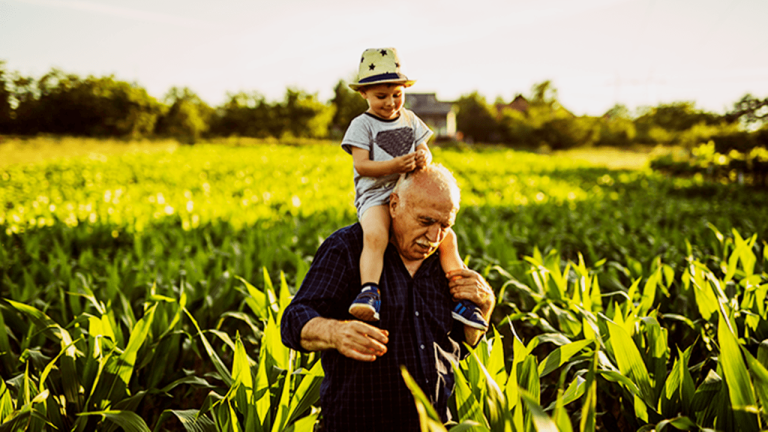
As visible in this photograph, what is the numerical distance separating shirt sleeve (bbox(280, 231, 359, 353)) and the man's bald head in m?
0.28

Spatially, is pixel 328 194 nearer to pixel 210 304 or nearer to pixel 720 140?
pixel 210 304

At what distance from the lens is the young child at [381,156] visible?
1.47 meters

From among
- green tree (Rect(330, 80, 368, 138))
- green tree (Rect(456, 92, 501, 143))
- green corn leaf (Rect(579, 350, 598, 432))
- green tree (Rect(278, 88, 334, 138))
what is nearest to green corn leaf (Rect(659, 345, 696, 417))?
green corn leaf (Rect(579, 350, 598, 432))

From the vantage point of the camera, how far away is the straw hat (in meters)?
1.57

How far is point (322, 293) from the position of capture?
1.41 m

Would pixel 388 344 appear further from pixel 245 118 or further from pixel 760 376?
pixel 245 118

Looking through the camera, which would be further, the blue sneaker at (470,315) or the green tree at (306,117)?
the green tree at (306,117)

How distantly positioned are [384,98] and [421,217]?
537 mm

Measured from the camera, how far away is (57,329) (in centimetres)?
221

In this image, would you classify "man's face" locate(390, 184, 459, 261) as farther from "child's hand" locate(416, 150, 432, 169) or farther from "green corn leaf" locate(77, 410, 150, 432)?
"green corn leaf" locate(77, 410, 150, 432)

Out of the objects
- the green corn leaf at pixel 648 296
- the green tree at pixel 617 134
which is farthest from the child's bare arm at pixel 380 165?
the green tree at pixel 617 134

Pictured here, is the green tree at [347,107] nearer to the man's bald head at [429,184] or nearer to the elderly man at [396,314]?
the man's bald head at [429,184]

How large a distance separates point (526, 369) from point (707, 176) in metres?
18.2

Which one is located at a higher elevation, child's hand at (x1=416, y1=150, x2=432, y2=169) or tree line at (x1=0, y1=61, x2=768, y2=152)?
tree line at (x1=0, y1=61, x2=768, y2=152)
